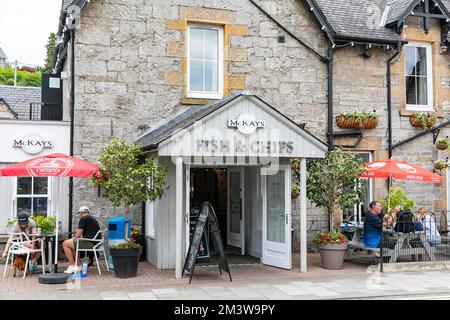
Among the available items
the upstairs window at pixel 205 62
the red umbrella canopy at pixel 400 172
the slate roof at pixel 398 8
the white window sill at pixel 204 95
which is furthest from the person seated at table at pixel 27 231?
the slate roof at pixel 398 8

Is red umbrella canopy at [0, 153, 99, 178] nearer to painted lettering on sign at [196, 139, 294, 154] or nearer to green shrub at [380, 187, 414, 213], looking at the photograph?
painted lettering on sign at [196, 139, 294, 154]

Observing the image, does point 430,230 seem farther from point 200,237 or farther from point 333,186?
point 200,237

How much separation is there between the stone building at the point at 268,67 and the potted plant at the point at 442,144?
0.22m

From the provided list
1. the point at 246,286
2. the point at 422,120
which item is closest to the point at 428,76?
the point at 422,120

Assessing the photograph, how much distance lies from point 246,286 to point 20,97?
2407 cm

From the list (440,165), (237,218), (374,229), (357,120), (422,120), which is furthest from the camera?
(440,165)

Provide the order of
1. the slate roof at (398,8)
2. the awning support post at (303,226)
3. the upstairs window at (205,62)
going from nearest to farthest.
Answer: the awning support post at (303,226)
the upstairs window at (205,62)
the slate roof at (398,8)

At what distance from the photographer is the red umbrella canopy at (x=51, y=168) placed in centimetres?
1027

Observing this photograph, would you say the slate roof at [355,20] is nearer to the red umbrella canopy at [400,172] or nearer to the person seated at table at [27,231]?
the red umbrella canopy at [400,172]

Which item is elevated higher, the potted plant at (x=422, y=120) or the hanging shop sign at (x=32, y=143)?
the potted plant at (x=422, y=120)

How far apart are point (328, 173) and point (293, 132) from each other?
1.55 meters

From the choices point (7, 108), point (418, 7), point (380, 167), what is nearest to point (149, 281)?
point (380, 167)

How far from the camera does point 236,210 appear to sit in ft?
47.9

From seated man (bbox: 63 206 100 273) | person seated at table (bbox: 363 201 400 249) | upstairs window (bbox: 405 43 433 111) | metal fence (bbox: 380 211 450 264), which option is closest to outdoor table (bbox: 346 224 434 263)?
metal fence (bbox: 380 211 450 264)
